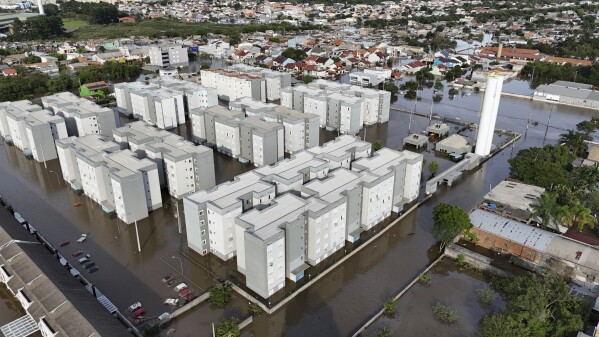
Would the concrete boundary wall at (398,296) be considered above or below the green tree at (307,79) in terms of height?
below

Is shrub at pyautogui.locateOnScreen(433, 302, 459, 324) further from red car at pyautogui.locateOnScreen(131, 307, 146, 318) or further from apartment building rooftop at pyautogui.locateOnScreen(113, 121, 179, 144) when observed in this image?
apartment building rooftop at pyautogui.locateOnScreen(113, 121, 179, 144)

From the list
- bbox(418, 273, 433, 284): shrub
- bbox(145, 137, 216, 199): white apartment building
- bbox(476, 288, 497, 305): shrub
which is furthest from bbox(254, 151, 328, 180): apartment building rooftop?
bbox(476, 288, 497, 305): shrub

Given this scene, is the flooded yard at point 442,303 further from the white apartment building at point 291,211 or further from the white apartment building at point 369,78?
the white apartment building at point 369,78

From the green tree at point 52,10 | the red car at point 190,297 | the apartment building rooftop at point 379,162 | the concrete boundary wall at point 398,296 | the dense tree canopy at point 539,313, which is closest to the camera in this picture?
the dense tree canopy at point 539,313

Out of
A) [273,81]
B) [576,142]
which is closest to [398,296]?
[576,142]

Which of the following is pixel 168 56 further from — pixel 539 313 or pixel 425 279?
pixel 539 313

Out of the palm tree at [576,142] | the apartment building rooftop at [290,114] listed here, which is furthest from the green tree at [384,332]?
the palm tree at [576,142]
